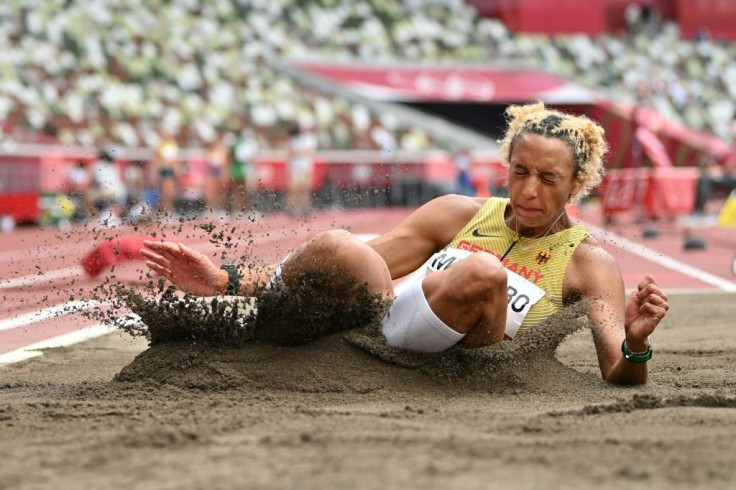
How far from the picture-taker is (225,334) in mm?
4527

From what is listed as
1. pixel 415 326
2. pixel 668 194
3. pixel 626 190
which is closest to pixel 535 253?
pixel 415 326

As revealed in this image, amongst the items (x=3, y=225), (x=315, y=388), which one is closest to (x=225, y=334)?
(x=315, y=388)

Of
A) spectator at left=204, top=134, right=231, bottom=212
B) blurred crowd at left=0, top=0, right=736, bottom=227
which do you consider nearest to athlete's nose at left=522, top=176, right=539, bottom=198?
blurred crowd at left=0, top=0, right=736, bottom=227

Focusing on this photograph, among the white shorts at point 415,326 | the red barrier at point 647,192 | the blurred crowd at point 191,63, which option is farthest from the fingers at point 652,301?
the blurred crowd at point 191,63

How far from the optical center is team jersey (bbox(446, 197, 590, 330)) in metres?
4.57

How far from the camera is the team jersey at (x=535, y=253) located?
457cm

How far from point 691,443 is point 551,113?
191cm

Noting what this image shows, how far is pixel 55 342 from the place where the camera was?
6512mm

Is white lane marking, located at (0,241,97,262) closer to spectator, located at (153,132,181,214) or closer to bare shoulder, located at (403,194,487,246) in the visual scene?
spectator, located at (153,132,181,214)

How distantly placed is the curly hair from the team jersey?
22 cm

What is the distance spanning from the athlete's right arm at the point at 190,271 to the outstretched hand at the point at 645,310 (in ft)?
4.89

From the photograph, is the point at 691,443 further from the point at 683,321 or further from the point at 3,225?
the point at 3,225

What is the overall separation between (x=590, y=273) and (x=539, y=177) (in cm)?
48

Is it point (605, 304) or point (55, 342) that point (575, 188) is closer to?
point (605, 304)
